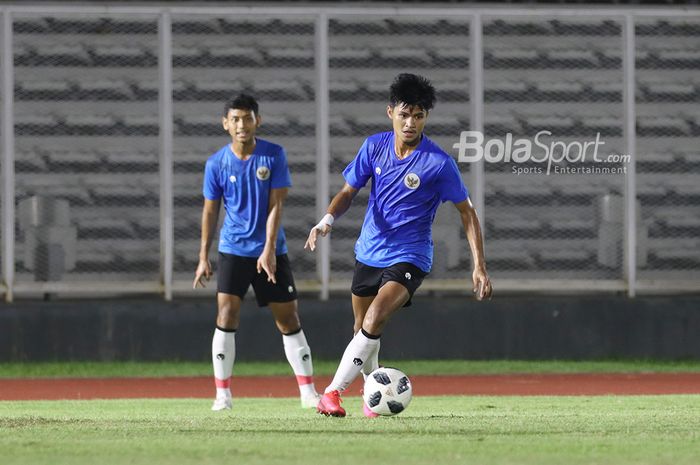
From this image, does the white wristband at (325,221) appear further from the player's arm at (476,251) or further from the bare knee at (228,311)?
the bare knee at (228,311)

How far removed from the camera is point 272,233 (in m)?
11.4

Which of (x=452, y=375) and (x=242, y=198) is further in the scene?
(x=452, y=375)

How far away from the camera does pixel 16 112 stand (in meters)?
17.8

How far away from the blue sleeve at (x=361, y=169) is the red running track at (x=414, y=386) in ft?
14.5

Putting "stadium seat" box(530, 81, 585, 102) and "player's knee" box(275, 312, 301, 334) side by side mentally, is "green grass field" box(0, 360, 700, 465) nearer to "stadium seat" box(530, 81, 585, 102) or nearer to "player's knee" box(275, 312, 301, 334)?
"player's knee" box(275, 312, 301, 334)

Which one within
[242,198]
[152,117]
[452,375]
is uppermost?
[152,117]

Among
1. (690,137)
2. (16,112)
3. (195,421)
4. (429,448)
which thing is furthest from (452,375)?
(429,448)

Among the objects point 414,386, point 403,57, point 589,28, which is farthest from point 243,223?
point 589,28

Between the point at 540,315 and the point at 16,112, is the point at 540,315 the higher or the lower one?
the lower one

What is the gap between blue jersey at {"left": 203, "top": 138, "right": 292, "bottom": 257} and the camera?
456 inches

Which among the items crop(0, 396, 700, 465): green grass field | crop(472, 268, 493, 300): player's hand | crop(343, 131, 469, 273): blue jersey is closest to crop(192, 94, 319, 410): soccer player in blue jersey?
crop(0, 396, 700, 465): green grass field

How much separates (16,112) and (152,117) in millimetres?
1525

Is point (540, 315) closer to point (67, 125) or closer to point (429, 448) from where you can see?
point (67, 125)

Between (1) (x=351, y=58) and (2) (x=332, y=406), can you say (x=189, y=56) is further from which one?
(2) (x=332, y=406)
